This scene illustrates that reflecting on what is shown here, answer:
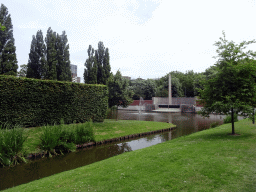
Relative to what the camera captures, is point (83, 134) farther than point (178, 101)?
No

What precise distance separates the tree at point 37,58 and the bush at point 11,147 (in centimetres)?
2811

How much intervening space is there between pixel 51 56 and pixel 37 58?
2676mm

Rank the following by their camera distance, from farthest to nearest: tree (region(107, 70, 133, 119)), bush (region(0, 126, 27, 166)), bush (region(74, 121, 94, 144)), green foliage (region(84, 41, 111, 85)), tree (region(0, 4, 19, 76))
Result: green foliage (region(84, 41, 111, 85))
tree (region(0, 4, 19, 76))
tree (region(107, 70, 133, 119))
bush (region(74, 121, 94, 144))
bush (region(0, 126, 27, 166))

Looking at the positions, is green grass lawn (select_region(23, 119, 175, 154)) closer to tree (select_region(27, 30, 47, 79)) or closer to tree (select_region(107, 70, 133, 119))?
tree (select_region(107, 70, 133, 119))

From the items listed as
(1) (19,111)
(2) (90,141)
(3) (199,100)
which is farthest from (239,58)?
(1) (19,111)

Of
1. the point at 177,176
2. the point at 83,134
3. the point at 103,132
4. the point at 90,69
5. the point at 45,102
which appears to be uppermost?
the point at 90,69

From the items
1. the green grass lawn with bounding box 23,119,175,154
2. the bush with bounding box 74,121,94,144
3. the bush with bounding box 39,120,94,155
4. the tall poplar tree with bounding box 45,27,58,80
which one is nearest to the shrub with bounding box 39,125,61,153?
the bush with bounding box 39,120,94,155

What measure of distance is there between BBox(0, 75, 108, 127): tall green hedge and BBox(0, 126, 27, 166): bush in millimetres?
3851

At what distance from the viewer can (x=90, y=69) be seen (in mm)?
43531

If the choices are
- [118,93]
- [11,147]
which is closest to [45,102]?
[11,147]

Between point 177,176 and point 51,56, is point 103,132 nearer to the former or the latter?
point 177,176

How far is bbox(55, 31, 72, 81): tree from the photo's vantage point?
3737cm

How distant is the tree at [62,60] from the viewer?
123ft

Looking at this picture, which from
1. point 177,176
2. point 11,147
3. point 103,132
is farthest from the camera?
point 103,132
